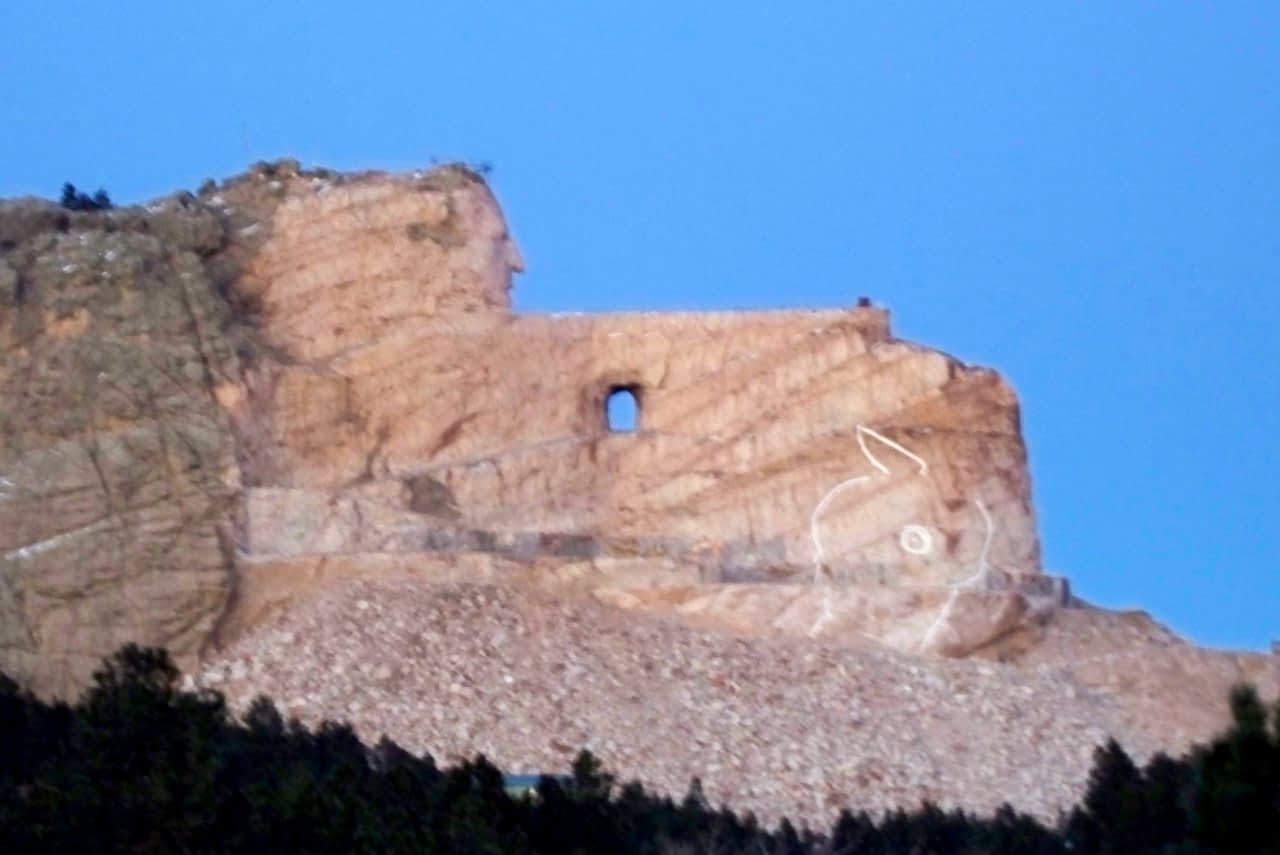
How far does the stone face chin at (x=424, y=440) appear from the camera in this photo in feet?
134

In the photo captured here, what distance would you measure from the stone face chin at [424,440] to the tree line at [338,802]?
4190 mm

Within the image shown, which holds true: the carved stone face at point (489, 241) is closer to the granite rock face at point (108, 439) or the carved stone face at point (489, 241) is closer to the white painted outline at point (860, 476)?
the granite rock face at point (108, 439)

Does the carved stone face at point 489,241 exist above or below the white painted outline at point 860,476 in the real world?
above

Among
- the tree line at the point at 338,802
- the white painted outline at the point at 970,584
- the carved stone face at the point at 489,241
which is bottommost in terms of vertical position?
the tree line at the point at 338,802

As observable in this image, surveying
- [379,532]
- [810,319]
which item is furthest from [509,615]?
[810,319]

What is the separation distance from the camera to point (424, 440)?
43.3 metres

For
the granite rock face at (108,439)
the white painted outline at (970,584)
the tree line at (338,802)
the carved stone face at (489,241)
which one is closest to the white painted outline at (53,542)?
the granite rock face at (108,439)

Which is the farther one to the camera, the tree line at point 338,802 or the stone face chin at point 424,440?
the stone face chin at point 424,440

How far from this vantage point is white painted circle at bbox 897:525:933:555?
137 ft

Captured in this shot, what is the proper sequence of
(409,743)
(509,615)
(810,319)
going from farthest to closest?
1. (810,319)
2. (509,615)
3. (409,743)

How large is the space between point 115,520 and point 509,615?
4.44m

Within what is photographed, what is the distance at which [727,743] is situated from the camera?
38.2 meters

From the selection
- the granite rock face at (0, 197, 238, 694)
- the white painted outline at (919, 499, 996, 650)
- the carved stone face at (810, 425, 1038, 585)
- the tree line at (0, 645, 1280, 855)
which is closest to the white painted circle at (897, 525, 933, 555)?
the carved stone face at (810, 425, 1038, 585)

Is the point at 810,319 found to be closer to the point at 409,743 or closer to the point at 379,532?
the point at 379,532
